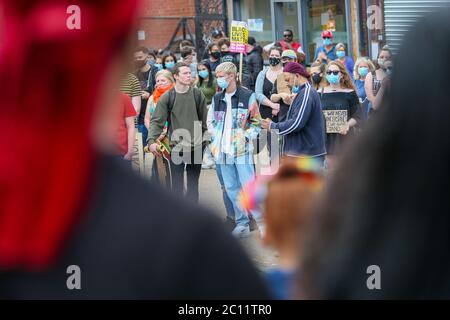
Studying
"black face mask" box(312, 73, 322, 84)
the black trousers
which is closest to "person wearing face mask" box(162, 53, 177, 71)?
"black face mask" box(312, 73, 322, 84)

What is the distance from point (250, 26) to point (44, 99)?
21515 mm

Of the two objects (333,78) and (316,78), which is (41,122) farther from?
(316,78)

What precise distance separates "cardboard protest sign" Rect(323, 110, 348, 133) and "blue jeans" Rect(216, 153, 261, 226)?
1.13 m

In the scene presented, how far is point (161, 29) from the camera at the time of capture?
24.9 m

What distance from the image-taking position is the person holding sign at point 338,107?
9672 mm

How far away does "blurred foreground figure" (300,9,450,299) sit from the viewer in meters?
1.48

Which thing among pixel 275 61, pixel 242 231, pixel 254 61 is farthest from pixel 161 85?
pixel 254 61

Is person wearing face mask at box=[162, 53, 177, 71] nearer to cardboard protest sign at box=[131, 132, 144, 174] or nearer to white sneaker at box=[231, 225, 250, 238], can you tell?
cardboard protest sign at box=[131, 132, 144, 174]

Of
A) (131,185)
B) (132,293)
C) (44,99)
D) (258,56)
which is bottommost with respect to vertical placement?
(132,293)

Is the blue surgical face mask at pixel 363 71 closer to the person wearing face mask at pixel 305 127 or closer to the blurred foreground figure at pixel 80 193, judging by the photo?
the person wearing face mask at pixel 305 127

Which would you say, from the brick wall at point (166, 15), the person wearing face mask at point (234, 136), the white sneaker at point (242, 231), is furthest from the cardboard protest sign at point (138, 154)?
the brick wall at point (166, 15)

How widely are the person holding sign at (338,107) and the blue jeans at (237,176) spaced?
0.89 m
